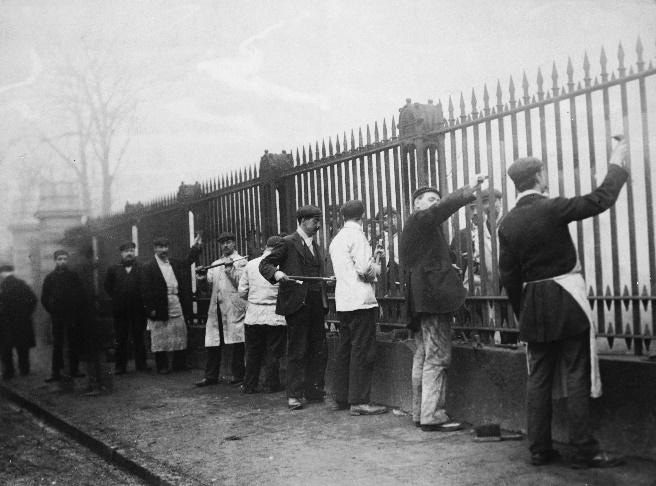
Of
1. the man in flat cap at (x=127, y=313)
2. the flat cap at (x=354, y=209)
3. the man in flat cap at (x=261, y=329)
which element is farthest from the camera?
the man in flat cap at (x=127, y=313)

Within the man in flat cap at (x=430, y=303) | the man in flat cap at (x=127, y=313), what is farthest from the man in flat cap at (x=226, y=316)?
the man in flat cap at (x=430, y=303)

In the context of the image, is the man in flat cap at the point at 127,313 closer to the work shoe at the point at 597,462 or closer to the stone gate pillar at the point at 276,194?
the stone gate pillar at the point at 276,194

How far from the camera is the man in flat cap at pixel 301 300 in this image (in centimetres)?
749

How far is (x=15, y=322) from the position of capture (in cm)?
1154

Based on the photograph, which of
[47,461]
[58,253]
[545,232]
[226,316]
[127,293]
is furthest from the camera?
[127,293]

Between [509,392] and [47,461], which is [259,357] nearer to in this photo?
[47,461]

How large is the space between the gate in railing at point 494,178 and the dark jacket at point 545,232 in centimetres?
58

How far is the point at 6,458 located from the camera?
6430 millimetres

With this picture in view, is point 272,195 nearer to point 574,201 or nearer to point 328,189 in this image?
point 328,189

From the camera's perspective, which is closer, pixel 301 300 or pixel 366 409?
pixel 366 409

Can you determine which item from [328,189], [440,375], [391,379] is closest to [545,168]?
[440,375]

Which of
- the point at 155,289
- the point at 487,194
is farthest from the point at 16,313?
the point at 487,194

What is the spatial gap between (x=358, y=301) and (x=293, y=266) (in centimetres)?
99

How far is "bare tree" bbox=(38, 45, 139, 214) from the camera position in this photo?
1864 centimetres
